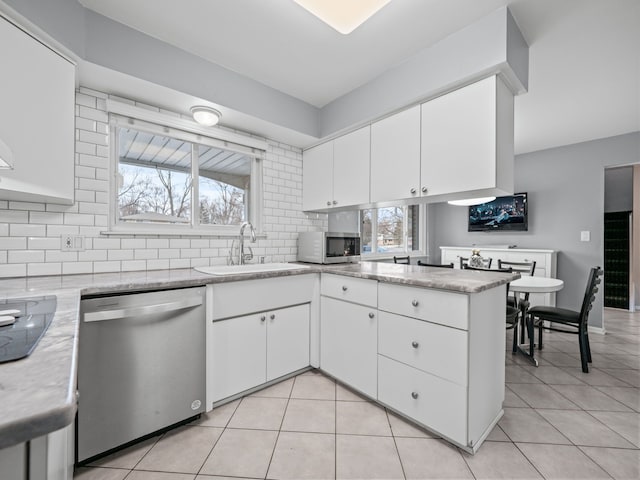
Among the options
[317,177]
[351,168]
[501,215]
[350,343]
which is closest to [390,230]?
[501,215]

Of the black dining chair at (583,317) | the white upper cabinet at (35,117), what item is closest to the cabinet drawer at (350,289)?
the white upper cabinet at (35,117)

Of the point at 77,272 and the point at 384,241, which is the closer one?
the point at 77,272

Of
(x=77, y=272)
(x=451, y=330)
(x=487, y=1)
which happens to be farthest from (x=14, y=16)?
(x=451, y=330)

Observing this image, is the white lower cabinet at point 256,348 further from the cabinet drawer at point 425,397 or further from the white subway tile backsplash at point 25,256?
the white subway tile backsplash at point 25,256

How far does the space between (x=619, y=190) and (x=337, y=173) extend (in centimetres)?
551

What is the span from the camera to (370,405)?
1.99m

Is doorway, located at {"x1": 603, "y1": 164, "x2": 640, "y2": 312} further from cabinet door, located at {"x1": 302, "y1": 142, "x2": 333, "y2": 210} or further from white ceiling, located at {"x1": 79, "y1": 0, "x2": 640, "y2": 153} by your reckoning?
cabinet door, located at {"x1": 302, "y1": 142, "x2": 333, "y2": 210}

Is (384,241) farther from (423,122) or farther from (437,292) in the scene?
(437,292)

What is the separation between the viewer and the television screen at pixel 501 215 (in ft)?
14.6

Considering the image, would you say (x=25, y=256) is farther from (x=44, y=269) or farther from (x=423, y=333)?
(x=423, y=333)

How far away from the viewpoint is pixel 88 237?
1946 millimetres

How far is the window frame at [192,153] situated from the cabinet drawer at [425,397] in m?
1.76

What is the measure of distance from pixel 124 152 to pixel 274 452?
225 cm

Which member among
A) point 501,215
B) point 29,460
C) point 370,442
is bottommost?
point 370,442
